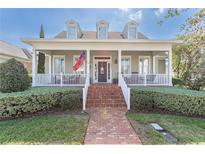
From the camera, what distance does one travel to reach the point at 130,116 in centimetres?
786

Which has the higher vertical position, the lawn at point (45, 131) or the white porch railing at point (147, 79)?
Result: the white porch railing at point (147, 79)

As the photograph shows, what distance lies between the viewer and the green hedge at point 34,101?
7121mm

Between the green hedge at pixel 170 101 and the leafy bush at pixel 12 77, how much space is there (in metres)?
5.79

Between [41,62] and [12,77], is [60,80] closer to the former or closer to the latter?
[12,77]

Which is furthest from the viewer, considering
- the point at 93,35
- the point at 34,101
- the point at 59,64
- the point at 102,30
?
the point at 93,35

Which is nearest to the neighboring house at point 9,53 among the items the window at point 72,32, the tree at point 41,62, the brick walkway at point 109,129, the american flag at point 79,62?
the tree at point 41,62

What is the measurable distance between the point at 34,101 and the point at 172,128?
559 centimetres

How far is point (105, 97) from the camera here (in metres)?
10.6

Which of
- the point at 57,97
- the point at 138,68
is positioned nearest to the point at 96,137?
the point at 57,97

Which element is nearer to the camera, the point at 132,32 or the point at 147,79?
the point at 147,79

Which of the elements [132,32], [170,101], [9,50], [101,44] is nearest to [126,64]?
[132,32]

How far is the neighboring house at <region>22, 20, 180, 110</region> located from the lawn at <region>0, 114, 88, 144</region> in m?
6.04

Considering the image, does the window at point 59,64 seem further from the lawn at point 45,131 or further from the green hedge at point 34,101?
the lawn at point 45,131
